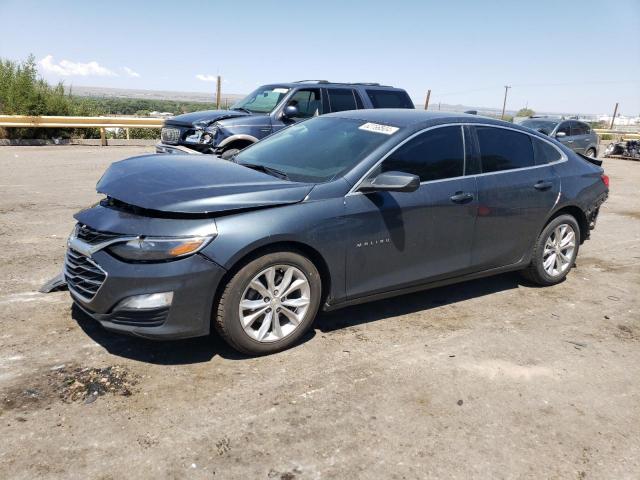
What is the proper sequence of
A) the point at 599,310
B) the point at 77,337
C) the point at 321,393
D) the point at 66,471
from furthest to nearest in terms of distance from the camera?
the point at 599,310 → the point at 77,337 → the point at 321,393 → the point at 66,471

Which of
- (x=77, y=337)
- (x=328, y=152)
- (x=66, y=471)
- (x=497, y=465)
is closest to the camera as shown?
(x=66, y=471)

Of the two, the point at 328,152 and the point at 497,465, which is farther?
the point at 328,152

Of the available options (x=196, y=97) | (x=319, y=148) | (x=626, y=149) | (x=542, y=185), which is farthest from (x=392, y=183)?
(x=196, y=97)

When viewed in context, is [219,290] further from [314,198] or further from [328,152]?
[328,152]

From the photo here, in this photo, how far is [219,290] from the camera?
3611mm

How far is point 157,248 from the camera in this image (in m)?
3.41

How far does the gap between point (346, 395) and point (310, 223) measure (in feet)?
3.75

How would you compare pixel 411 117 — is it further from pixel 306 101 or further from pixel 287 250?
pixel 306 101

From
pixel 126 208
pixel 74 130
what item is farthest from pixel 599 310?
pixel 74 130

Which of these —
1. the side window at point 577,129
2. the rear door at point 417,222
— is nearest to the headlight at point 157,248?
the rear door at point 417,222

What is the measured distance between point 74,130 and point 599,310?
58.0 feet

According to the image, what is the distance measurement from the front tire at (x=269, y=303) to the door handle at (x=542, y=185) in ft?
8.19

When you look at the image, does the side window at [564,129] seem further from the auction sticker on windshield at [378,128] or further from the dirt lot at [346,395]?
the auction sticker on windshield at [378,128]

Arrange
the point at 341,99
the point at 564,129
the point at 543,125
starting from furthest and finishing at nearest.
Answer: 1. the point at 564,129
2. the point at 543,125
3. the point at 341,99
